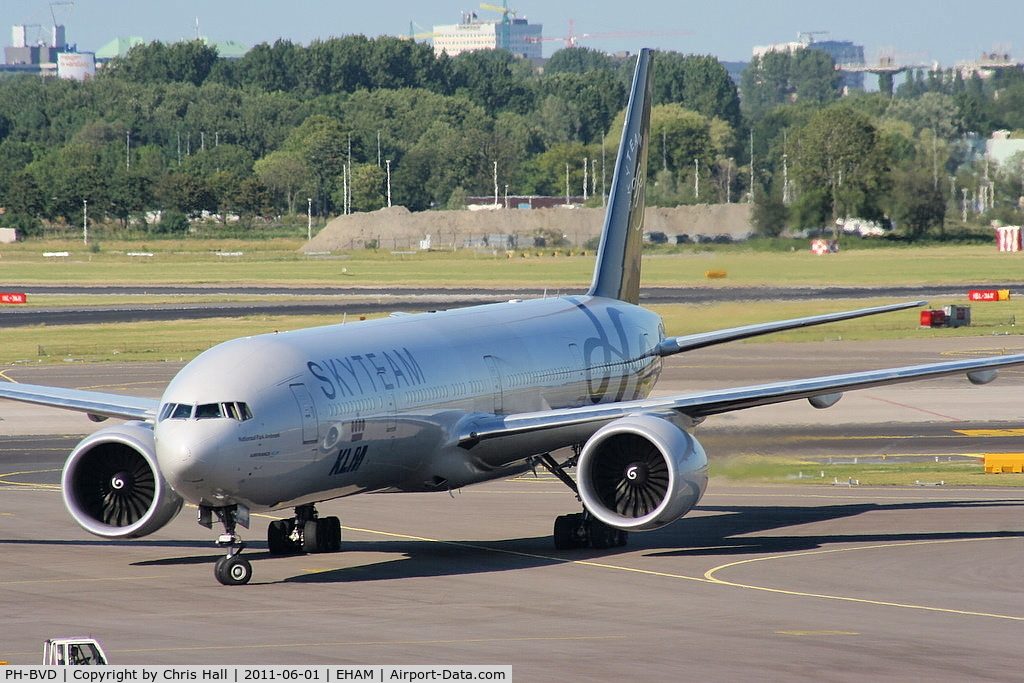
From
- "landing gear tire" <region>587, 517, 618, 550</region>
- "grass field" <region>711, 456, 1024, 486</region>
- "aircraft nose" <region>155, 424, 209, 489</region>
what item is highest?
"aircraft nose" <region>155, 424, 209, 489</region>

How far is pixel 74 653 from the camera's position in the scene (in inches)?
648

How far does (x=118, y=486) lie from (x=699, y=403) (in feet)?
37.3

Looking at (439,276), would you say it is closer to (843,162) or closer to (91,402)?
(843,162)

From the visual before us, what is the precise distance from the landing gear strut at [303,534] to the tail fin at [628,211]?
12.4m

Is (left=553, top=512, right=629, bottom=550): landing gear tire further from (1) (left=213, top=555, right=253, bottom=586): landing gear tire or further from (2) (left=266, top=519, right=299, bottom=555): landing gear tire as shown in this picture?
(1) (left=213, top=555, right=253, bottom=586): landing gear tire

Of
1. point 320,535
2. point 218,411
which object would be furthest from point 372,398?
point 320,535

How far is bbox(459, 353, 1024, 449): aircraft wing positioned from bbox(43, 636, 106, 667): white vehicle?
13.8 m

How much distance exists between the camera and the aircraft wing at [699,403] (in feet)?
96.8

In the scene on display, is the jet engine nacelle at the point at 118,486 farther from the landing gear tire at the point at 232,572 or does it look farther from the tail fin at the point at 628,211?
the tail fin at the point at 628,211

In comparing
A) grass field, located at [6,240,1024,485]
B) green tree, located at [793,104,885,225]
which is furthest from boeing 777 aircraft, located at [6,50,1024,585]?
green tree, located at [793,104,885,225]

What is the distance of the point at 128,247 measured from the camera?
196 meters

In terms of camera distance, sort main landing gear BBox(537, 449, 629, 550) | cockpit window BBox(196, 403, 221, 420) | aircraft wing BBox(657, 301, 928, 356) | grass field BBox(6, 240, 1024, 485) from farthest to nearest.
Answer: grass field BBox(6, 240, 1024, 485) < aircraft wing BBox(657, 301, 928, 356) < main landing gear BBox(537, 449, 629, 550) < cockpit window BBox(196, 403, 221, 420)

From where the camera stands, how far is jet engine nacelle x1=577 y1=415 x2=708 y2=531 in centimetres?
2772

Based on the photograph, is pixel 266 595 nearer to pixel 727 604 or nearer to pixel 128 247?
pixel 727 604
